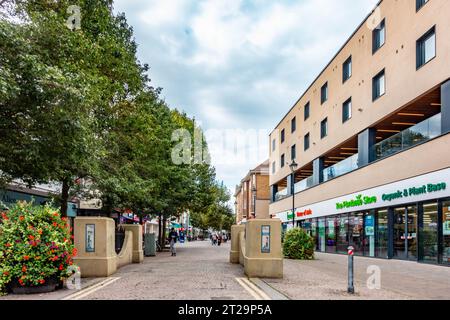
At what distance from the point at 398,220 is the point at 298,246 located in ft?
16.6

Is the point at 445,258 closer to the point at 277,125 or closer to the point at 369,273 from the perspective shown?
the point at 369,273

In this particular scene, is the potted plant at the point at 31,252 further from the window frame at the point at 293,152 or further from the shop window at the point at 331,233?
the window frame at the point at 293,152

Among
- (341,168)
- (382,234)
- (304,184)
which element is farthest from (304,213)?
(382,234)

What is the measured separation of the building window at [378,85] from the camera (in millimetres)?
26578

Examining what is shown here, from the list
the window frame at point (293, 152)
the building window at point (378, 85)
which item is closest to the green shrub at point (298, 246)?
the building window at point (378, 85)

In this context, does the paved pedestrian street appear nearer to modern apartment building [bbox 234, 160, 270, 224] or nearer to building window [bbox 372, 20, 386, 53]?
building window [bbox 372, 20, 386, 53]

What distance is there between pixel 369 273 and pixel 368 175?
37.3ft

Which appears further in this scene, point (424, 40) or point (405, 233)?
point (405, 233)

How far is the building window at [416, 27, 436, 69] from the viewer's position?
2123 centimetres

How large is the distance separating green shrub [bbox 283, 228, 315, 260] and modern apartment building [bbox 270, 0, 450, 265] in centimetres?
410

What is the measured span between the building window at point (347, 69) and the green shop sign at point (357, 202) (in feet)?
27.5

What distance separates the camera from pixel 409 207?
74.2 feet

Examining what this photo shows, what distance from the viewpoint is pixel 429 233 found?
20391 mm

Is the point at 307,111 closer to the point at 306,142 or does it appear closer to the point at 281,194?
the point at 306,142
